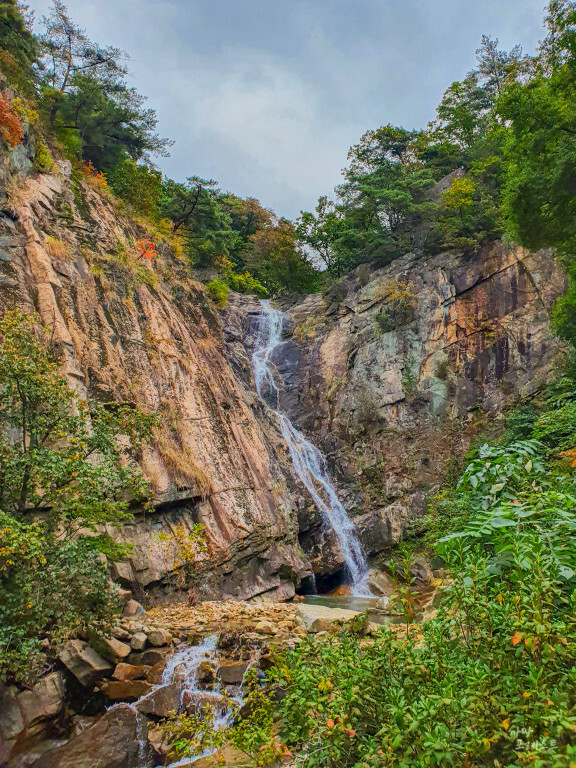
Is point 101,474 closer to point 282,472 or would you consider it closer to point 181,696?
point 181,696

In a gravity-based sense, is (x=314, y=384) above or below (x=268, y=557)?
above

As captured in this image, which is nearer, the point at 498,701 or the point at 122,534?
the point at 498,701

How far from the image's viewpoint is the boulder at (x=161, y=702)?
654cm

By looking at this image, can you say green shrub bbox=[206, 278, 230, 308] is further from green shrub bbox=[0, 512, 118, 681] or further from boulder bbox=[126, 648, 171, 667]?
boulder bbox=[126, 648, 171, 667]

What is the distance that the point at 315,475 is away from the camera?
61.3 feet

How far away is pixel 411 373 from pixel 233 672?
15617 millimetres

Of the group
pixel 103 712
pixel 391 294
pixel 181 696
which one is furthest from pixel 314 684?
pixel 391 294

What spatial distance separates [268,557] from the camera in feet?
42.5

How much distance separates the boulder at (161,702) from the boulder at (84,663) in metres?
0.74

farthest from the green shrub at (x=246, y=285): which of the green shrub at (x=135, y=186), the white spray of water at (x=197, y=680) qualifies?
the white spray of water at (x=197, y=680)

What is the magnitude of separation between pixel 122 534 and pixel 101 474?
157 inches

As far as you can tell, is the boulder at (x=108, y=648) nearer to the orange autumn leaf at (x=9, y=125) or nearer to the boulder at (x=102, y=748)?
the boulder at (x=102, y=748)

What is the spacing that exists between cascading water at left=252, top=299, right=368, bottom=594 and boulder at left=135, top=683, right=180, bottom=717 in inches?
384

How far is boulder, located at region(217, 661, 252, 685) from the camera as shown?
23.2 feet
